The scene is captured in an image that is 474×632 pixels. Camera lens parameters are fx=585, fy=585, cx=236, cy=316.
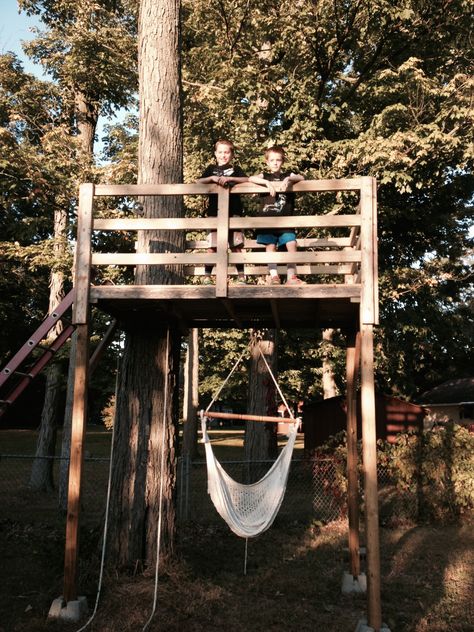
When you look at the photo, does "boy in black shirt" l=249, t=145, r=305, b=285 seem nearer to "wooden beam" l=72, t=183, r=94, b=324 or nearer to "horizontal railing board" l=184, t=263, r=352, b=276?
"horizontal railing board" l=184, t=263, r=352, b=276

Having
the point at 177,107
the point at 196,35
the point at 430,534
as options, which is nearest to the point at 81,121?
the point at 196,35

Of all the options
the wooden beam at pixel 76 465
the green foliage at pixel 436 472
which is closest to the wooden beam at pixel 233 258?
the wooden beam at pixel 76 465

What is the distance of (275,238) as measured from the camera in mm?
5992

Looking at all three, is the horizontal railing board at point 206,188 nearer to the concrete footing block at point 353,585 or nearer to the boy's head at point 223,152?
the boy's head at point 223,152

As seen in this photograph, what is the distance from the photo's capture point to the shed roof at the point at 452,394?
26922 millimetres

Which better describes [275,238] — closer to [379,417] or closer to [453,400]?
[379,417]

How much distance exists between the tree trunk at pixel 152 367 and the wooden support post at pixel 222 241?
1.30 meters

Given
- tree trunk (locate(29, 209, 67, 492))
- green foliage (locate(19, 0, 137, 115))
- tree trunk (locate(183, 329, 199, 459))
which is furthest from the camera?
tree trunk (locate(183, 329, 199, 459))

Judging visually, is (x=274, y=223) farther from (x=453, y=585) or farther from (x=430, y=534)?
(x=430, y=534)

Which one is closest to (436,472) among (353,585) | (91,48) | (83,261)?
(353,585)

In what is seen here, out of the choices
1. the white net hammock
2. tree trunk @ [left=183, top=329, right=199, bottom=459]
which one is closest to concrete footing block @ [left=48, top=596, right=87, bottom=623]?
the white net hammock

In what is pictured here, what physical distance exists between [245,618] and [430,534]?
496 cm

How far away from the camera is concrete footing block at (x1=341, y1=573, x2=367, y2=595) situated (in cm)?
633

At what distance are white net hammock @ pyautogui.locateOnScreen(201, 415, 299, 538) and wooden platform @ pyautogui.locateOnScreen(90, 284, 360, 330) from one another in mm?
1198
